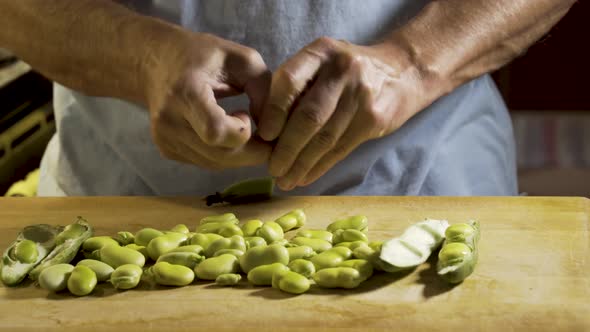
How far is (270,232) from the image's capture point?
111 cm

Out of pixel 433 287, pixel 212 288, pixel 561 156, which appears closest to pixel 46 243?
pixel 212 288

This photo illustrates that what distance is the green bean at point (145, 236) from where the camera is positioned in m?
1.11

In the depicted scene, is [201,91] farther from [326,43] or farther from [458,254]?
[458,254]

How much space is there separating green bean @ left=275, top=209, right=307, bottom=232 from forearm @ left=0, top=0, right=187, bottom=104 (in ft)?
0.78

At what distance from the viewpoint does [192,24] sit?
1.38 meters

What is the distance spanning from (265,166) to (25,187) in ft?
2.31

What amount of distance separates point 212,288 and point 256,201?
Result: 0.93 feet

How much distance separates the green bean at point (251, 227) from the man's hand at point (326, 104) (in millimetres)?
72

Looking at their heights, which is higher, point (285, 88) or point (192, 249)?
point (285, 88)

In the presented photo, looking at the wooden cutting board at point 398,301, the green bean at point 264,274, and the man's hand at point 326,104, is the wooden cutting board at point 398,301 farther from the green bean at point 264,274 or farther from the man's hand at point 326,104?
the man's hand at point 326,104

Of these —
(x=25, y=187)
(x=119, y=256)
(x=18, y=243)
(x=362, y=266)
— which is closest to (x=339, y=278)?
(x=362, y=266)

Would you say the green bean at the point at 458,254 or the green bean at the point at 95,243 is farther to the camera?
the green bean at the point at 95,243

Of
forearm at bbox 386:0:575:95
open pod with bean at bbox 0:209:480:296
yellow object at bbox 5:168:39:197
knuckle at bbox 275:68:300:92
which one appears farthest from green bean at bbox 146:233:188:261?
yellow object at bbox 5:168:39:197

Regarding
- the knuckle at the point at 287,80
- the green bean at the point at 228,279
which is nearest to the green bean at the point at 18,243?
the green bean at the point at 228,279
